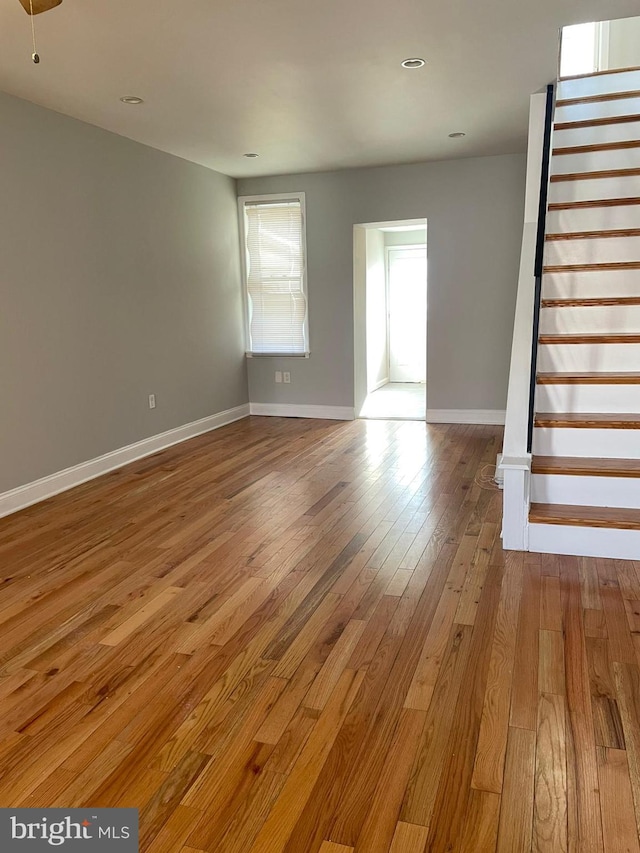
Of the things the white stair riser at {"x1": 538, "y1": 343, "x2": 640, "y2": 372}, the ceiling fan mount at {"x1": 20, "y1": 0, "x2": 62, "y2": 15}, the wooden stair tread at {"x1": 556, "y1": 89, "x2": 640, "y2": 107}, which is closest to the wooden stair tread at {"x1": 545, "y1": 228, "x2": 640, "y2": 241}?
the white stair riser at {"x1": 538, "y1": 343, "x2": 640, "y2": 372}

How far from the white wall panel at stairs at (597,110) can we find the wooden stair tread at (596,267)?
1318 millimetres

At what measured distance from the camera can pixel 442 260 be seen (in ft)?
19.3

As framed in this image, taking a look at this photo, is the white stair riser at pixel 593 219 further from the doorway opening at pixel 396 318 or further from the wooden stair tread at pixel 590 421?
the doorway opening at pixel 396 318

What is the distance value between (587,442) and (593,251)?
141 centimetres

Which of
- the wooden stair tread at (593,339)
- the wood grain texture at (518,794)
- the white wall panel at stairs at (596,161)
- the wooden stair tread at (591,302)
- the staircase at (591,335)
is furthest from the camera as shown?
the white wall panel at stairs at (596,161)

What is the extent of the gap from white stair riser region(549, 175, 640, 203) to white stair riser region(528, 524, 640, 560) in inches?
93.8

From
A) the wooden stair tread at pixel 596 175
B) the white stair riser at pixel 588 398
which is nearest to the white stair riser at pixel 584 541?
the white stair riser at pixel 588 398

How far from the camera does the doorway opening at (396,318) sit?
24.5 ft

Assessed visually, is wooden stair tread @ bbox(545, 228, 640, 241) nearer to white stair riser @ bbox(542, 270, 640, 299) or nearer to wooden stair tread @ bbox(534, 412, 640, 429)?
white stair riser @ bbox(542, 270, 640, 299)

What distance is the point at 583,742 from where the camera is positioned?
1678mm

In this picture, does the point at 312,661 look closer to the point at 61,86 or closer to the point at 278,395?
the point at 61,86

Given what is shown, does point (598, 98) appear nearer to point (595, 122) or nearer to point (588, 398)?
point (595, 122)

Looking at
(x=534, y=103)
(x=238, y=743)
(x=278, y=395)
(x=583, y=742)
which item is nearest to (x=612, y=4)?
(x=534, y=103)

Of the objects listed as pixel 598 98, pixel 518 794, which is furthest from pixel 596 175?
pixel 518 794
